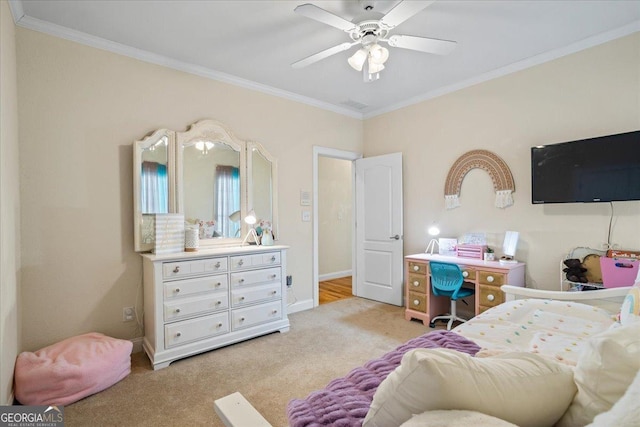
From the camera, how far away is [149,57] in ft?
9.41

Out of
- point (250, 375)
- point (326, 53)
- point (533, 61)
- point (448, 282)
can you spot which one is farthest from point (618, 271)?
point (250, 375)

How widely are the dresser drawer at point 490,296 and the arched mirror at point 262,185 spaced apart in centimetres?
228

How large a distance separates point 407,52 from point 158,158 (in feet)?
8.32

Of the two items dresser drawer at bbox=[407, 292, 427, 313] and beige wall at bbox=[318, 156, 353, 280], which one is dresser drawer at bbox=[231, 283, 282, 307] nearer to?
dresser drawer at bbox=[407, 292, 427, 313]

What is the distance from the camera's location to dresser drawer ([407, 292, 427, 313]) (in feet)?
11.2

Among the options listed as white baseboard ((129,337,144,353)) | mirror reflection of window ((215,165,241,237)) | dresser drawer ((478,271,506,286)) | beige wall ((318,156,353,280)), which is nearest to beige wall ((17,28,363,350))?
white baseboard ((129,337,144,353))

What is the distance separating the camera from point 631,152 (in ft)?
7.85

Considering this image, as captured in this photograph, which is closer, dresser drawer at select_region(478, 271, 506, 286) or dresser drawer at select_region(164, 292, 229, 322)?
dresser drawer at select_region(164, 292, 229, 322)

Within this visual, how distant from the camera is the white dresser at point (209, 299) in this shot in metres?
2.53

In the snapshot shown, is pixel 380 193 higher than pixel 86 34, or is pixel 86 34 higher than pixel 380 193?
pixel 86 34

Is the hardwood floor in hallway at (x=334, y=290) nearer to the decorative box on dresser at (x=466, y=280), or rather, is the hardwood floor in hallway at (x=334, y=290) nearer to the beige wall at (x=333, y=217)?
Answer: the beige wall at (x=333, y=217)

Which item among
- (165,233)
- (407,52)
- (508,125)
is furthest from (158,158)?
(508,125)

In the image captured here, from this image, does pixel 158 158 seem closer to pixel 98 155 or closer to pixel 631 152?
pixel 98 155

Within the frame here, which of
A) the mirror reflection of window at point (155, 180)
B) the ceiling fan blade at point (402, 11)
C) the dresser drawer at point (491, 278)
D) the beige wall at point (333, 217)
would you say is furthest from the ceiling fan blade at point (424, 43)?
the beige wall at point (333, 217)
